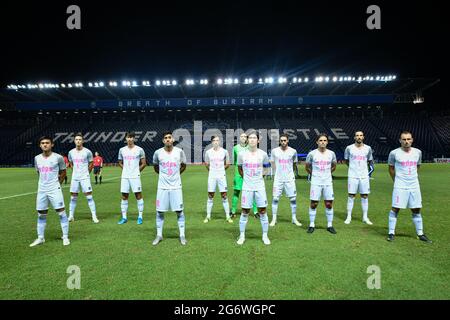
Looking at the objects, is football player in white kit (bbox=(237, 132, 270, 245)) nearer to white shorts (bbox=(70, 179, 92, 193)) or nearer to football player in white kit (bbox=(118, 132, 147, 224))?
football player in white kit (bbox=(118, 132, 147, 224))

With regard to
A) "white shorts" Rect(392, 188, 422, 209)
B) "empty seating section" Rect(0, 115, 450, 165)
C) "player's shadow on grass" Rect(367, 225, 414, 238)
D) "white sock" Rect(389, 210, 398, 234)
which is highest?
"empty seating section" Rect(0, 115, 450, 165)

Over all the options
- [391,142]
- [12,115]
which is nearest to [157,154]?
[391,142]

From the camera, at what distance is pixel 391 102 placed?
149 feet

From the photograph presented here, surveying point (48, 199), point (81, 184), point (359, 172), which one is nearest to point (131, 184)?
point (81, 184)

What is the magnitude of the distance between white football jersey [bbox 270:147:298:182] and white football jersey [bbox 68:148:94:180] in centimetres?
576

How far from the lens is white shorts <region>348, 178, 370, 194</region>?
25.7 ft

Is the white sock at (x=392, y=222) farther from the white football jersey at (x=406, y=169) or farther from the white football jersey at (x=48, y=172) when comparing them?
the white football jersey at (x=48, y=172)

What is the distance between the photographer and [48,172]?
245 inches

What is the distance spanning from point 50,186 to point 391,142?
47080 millimetres

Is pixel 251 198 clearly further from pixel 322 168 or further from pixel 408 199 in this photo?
pixel 408 199

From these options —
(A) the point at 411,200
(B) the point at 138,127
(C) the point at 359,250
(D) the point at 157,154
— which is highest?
(B) the point at 138,127

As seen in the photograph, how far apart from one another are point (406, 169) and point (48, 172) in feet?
27.2

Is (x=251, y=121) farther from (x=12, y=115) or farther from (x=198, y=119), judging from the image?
(x=12, y=115)

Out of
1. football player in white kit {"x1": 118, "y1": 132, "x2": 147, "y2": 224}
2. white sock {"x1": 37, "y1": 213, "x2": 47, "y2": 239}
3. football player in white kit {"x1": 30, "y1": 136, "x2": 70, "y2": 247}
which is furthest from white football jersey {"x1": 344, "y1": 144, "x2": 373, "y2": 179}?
white sock {"x1": 37, "y1": 213, "x2": 47, "y2": 239}
